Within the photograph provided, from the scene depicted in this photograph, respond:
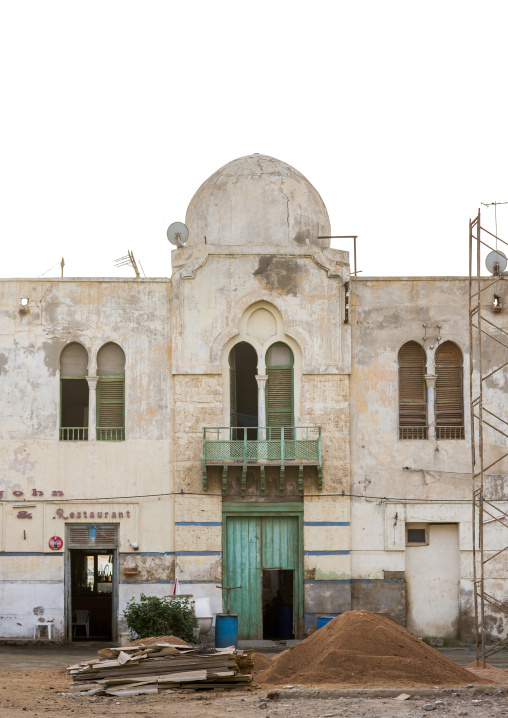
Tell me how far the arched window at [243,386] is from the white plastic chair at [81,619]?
19.6 feet

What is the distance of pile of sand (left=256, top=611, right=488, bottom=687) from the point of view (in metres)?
19.2

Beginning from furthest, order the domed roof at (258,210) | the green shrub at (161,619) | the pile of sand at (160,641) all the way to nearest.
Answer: the domed roof at (258,210) < the green shrub at (161,619) < the pile of sand at (160,641)

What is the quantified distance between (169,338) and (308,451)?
14.2 feet

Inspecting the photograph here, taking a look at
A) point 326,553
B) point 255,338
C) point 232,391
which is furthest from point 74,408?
point 326,553

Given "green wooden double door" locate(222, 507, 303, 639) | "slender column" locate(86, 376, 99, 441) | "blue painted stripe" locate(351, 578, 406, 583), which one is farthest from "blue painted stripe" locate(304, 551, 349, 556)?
"slender column" locate(86, 376, 99, 441)

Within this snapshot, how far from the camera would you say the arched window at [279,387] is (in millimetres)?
27531

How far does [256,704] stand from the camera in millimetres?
17234

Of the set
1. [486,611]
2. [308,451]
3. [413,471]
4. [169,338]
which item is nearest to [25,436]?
[169,338]

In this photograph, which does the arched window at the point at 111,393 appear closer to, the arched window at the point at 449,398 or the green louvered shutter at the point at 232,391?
the green louvered shutter at the point at 232,391

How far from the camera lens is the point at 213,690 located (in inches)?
741

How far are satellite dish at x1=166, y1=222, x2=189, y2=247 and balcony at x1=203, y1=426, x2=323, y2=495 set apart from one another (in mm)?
4674

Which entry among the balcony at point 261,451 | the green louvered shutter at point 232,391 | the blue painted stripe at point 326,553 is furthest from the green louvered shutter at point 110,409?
the blue painted stripe at point 326,553

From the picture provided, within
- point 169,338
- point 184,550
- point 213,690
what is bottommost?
point 213,690

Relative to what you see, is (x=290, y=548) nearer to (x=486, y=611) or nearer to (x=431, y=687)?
(x=486, y=611)
